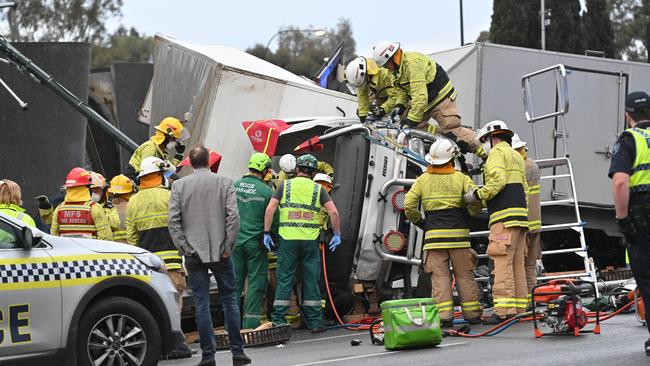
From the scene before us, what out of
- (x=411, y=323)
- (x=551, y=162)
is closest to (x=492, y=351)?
(x=411, y=323)

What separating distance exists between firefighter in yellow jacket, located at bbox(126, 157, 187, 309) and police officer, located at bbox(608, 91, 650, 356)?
14.1ft

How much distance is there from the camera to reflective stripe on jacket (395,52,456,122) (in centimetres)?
1340

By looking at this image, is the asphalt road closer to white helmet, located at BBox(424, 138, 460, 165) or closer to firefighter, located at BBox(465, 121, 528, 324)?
firefighter, located at BBox(465, 121, 528, 324)

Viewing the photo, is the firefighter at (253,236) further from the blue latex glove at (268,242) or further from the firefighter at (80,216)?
the firefighter at (80,216)

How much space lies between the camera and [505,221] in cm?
1162

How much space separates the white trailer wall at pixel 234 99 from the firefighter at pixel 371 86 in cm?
72

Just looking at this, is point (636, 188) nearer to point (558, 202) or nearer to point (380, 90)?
point (558, 202)

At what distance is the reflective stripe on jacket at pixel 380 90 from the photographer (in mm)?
13727

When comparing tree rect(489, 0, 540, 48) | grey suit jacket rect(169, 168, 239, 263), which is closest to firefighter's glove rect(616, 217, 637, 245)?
grey suit jacket rect(169, 168, 239, 263)

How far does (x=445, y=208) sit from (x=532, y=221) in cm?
161

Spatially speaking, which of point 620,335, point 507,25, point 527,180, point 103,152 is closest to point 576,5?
point 507,25

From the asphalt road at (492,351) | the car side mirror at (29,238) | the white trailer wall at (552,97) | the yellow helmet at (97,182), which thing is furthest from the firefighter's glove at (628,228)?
the white trailer wall at (552,97)

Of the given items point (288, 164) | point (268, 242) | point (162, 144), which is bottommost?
point (268, 242)

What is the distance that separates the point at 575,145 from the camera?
1559 cm
